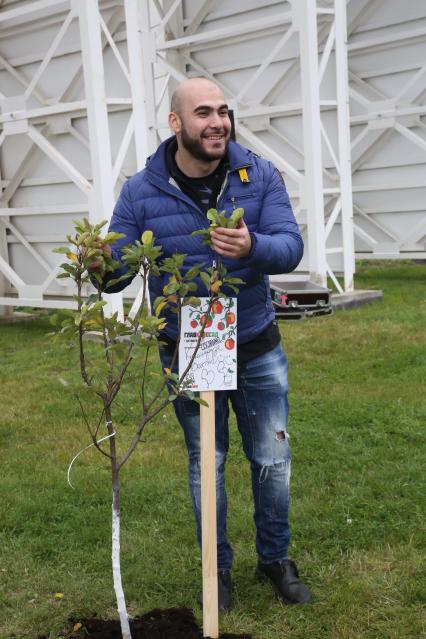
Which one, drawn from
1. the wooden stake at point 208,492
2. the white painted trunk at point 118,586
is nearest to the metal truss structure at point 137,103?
the wooden stake at point 208,492

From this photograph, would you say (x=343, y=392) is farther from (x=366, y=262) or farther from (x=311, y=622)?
(x=366, y=262)

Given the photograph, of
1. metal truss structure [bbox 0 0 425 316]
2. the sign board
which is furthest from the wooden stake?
metal truss structure [bbox 0 0 425 316]

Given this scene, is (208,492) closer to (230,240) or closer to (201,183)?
(230,240)

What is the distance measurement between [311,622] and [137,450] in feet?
7.28

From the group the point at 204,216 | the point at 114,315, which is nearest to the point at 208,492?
the point at 114,315

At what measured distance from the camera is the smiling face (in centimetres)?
288

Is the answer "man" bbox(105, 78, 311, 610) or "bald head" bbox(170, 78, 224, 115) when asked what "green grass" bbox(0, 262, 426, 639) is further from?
"bald head" bbox(170, 78, 224, 115)

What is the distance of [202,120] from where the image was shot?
2889mm

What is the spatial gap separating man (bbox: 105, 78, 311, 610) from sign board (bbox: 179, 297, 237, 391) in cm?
16

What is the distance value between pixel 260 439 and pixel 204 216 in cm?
93

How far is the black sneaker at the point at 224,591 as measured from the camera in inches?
131

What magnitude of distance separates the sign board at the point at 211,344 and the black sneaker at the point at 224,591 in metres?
0.90

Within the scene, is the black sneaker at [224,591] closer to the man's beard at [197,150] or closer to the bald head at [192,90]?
the man's beard at [197,150]

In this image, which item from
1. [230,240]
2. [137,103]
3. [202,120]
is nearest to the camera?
[230,240]
